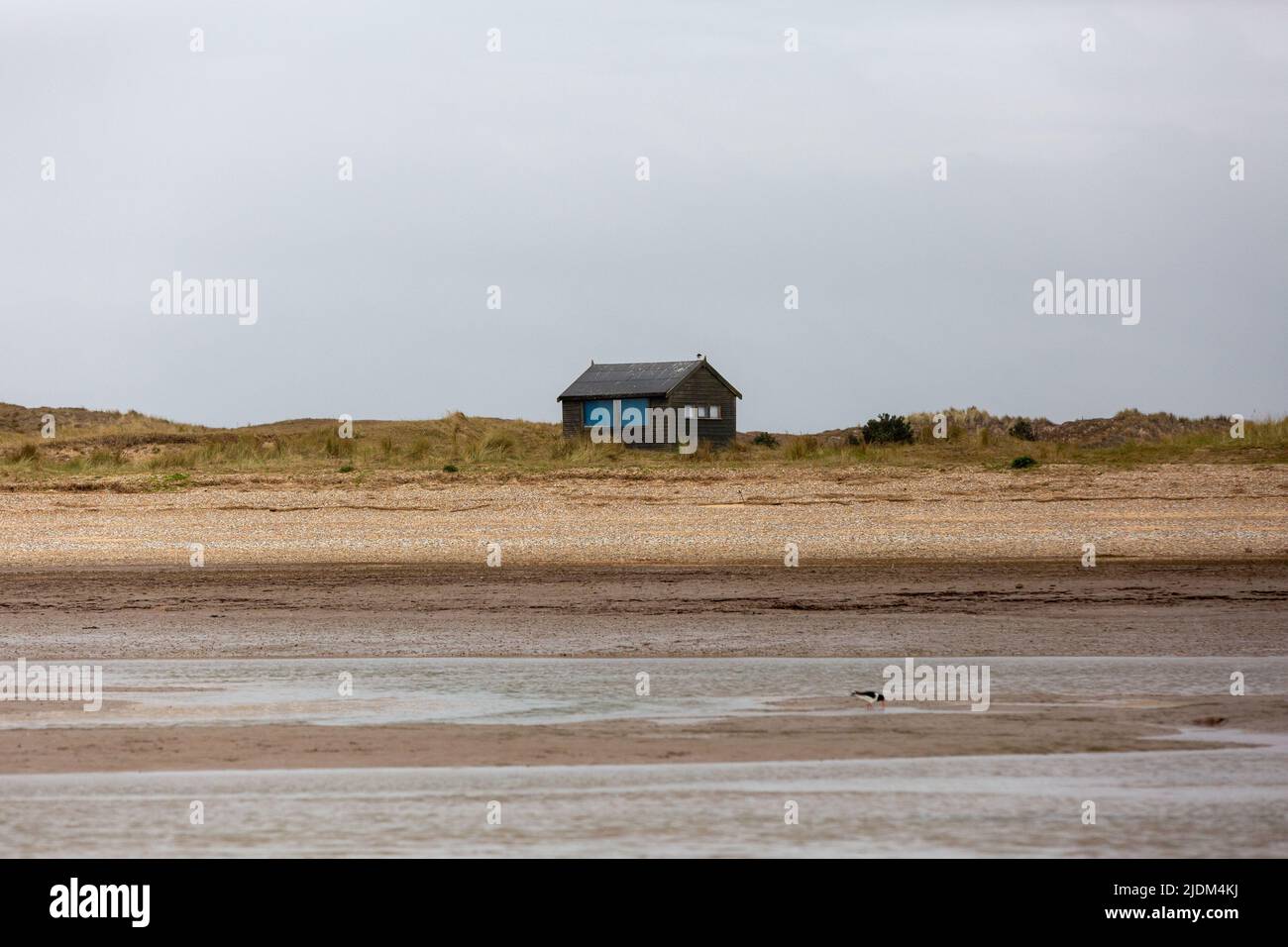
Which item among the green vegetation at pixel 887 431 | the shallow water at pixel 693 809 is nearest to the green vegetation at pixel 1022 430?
the green vegetation at pixel 887 431

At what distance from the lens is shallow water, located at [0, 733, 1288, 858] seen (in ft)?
23.7

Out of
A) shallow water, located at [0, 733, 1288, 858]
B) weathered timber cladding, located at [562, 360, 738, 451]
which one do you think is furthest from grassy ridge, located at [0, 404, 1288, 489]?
shallow water, located at [0, 733, 1288, 858]

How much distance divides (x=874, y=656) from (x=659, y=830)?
6428mm

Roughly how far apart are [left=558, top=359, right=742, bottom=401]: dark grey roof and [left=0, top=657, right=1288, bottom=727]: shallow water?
38981 millimetres

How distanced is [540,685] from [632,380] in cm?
4224

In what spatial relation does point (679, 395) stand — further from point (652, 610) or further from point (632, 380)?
point (652, 610)

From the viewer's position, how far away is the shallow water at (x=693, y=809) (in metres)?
7.22

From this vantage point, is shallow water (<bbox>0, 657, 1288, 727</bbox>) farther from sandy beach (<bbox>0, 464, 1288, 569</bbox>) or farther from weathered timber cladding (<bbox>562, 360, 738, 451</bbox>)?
weathered timber cladding (<bbox>562, 360, 738, 451</bbox>)

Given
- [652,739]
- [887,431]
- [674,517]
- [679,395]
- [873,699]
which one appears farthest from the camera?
[679,395]

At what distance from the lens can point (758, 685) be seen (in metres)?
12.0

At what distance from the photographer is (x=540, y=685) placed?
12.1 meters

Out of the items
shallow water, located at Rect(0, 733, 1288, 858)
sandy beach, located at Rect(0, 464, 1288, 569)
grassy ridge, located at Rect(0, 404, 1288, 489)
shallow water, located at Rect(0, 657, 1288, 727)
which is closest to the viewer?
shallow water, located at Rect(0, 733, 1288, 858)

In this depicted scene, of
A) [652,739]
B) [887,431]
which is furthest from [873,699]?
[887,431]
